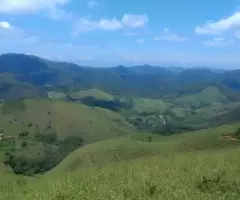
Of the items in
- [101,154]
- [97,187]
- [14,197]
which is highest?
[97,187]

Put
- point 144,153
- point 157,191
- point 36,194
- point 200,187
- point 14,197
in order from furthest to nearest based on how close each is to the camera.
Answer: point 144,153 < point 14,197 < point 36,194 < point 200,187 < point 157,191

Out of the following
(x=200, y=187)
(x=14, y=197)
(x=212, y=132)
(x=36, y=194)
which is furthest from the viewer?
(x=212, y=132)

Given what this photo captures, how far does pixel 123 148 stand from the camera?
130 metres

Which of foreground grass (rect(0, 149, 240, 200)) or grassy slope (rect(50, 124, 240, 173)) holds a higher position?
foreground grass (rect(0, 149, 240, 200))

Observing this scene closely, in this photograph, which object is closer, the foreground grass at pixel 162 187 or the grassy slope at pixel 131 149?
the foreground grass at pixel 162 187

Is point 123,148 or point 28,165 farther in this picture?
point 28,165

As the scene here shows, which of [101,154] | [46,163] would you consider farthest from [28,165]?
[101,154]

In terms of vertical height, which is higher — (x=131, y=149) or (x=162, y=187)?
(x=162, y=187)

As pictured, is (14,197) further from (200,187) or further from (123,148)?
(123,148)

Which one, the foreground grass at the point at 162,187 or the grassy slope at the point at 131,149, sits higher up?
the foreground grass at the point at 162,187

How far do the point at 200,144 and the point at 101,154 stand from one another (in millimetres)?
32951

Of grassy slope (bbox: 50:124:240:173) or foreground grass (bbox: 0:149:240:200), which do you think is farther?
grassy slope (bbox: 50:124:240:173)

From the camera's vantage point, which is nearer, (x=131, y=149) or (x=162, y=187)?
(x=162, y=187)

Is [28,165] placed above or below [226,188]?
below
